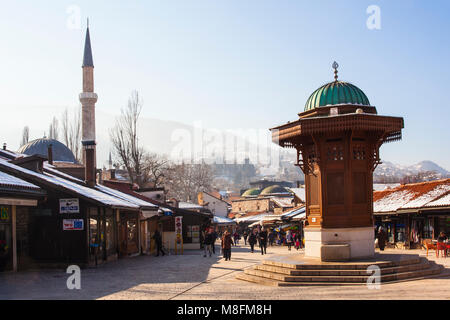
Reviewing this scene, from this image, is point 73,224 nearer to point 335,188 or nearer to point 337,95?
point 335,188

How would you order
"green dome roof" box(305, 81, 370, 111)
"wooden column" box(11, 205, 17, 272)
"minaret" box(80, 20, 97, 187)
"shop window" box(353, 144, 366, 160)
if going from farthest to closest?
"minaret" box(80, 20, 97, 187) → "wooden column" box(11, 205, 17, 272) → "green dome roof" box(305, 81, 370, 111) → "shop window" box(353, 144, 366, 160)

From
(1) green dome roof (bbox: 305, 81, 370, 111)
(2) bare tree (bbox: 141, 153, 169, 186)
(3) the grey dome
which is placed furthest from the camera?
(2) bare tree (bbox: 141, 153, 169, 186)

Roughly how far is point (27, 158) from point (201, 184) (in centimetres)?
5726

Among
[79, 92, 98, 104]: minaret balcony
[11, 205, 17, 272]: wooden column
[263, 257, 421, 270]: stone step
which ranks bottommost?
[263, 257, 421, 270]: stone step

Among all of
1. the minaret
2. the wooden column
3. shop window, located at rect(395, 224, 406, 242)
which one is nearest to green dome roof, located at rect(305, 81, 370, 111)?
the wooden column

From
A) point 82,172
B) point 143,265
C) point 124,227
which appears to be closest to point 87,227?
point 143,265

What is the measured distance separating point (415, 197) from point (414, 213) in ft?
3.17

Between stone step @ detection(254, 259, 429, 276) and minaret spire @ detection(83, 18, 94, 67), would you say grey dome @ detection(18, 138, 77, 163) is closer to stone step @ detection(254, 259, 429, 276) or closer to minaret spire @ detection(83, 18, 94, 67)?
minaret spire @ detection(83, 18, 94, 67)

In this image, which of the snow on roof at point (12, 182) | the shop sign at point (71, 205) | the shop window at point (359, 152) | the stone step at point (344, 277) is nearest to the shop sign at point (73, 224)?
the shop sign at point (71, 205)

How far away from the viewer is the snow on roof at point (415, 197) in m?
26.9

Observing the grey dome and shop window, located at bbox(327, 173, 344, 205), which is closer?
shop window, located at bbox(327, 173, 344, 205)

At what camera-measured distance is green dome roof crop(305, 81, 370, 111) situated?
1678 centimetres

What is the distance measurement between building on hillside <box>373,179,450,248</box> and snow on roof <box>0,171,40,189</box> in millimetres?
18584
